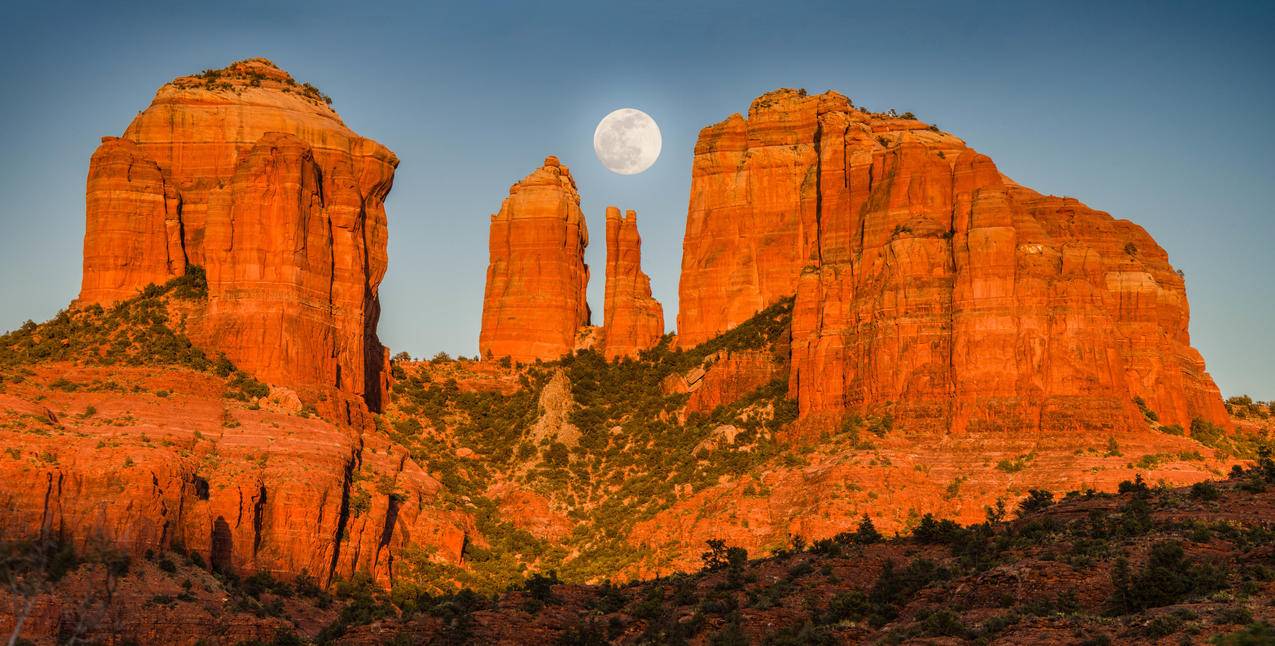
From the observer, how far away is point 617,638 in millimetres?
70938

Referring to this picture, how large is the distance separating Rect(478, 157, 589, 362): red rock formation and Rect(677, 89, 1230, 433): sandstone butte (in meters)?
18.0

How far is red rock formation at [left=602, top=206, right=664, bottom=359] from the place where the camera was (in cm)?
14250

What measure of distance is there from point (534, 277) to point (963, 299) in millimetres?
47134

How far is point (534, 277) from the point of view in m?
146

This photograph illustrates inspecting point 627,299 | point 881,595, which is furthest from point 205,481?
point 627,299

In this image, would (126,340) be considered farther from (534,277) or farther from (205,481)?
(534,277)

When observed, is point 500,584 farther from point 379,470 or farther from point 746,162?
point 746,162

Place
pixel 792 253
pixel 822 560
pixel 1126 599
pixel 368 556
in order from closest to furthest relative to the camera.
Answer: pixel 1126 599 < pixel 822 560 < pixel 368 556 < pixel 792 253

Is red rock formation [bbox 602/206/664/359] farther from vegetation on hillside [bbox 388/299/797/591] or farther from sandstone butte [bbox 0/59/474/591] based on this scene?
sandstone butte [bbox 0/59/474/591]

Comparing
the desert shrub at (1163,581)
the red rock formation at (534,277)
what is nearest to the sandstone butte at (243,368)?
the red rock formation at (534,277)

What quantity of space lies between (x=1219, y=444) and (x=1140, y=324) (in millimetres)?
11945

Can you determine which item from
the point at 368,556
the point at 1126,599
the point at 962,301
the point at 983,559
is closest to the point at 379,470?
the point at 368,556

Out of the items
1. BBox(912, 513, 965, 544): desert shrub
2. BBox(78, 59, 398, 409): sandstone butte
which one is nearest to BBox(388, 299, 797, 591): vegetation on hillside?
BBox(78, 59, 398, 409): sandstone butte

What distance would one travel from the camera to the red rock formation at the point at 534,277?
476 ft
